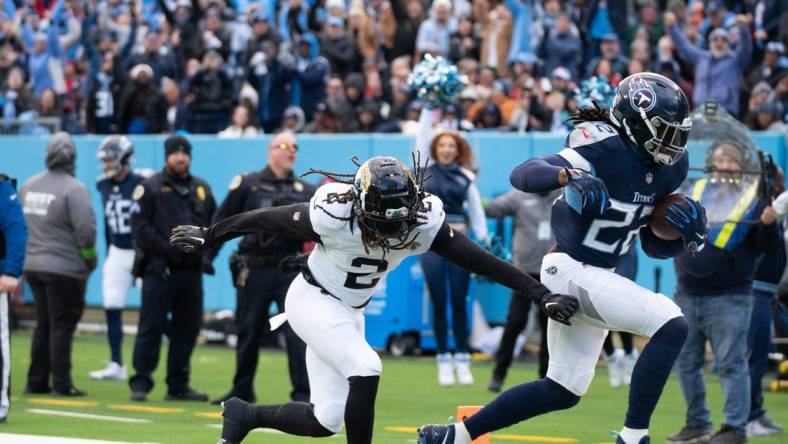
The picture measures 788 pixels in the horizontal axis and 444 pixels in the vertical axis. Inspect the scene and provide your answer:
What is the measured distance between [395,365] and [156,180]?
150 inches

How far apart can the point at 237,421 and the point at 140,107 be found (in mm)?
12135

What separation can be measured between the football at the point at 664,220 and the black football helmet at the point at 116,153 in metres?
6.21

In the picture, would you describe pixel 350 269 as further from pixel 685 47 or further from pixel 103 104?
pixel 103 104

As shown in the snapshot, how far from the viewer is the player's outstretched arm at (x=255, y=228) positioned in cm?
649

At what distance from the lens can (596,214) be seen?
657 cm

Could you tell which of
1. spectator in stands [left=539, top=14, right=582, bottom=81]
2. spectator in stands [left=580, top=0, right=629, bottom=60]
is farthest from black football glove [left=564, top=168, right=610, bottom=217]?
spectator in stands [left=580, top=0, right=629, bottom=60]

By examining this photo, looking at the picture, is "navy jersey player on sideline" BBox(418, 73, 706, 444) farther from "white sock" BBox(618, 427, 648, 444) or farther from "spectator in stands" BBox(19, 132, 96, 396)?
"spectator in stands" BBox(19, 132, 96, 396)

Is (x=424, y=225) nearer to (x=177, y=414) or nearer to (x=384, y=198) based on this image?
(x=384, y=198)

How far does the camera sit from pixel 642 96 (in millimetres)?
6559

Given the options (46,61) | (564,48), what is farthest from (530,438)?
(46,61)

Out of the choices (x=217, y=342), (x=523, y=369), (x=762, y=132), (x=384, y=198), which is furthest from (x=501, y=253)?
(x=384, y=198)

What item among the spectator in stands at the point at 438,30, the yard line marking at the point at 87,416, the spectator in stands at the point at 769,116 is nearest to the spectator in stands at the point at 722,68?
the spectator in stands at the point at 769,116

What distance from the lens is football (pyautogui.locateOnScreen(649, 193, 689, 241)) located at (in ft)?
21.8

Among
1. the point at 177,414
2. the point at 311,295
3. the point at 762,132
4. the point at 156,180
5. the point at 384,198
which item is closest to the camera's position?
the point at 384,198
